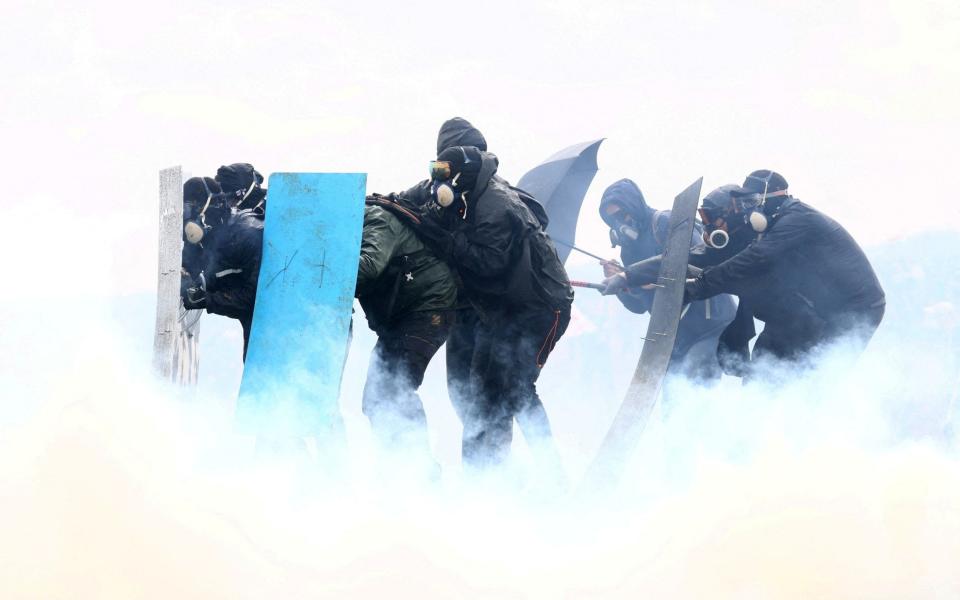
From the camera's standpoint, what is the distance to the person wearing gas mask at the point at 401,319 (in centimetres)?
555

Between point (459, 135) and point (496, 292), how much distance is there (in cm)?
72

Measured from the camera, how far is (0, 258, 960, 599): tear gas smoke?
471 cm

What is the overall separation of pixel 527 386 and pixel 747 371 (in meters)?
1.63

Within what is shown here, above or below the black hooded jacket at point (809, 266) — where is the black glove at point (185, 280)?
below

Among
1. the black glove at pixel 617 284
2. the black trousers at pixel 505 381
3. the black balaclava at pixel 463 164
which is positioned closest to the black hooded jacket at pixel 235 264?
the black balaclava at pixel 463 164

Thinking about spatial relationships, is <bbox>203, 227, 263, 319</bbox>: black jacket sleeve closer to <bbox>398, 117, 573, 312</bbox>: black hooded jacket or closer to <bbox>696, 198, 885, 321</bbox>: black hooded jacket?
<bbox>398, 117, 573, 312</bbox>: black hooded jacket

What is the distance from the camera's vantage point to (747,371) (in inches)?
277

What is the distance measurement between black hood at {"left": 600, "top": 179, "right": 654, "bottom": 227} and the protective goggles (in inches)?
98.1

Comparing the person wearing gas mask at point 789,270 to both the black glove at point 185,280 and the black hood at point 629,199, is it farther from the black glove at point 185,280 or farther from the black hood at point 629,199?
the black glove at point 185,280

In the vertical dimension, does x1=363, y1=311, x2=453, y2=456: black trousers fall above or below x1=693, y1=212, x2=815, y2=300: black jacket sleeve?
below

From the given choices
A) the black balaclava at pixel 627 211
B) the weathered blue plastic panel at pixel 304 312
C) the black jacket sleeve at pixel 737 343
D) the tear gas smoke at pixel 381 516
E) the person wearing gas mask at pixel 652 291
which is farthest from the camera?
the black balaclava at pixel 627 211

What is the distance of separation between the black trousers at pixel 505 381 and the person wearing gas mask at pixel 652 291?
1523mm

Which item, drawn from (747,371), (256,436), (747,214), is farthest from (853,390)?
(256,436)

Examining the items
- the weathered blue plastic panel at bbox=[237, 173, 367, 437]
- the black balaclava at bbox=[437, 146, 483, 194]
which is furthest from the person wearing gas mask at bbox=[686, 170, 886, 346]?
the weathered blue plastic panel at bbox=[237, 173, 367, 437]
